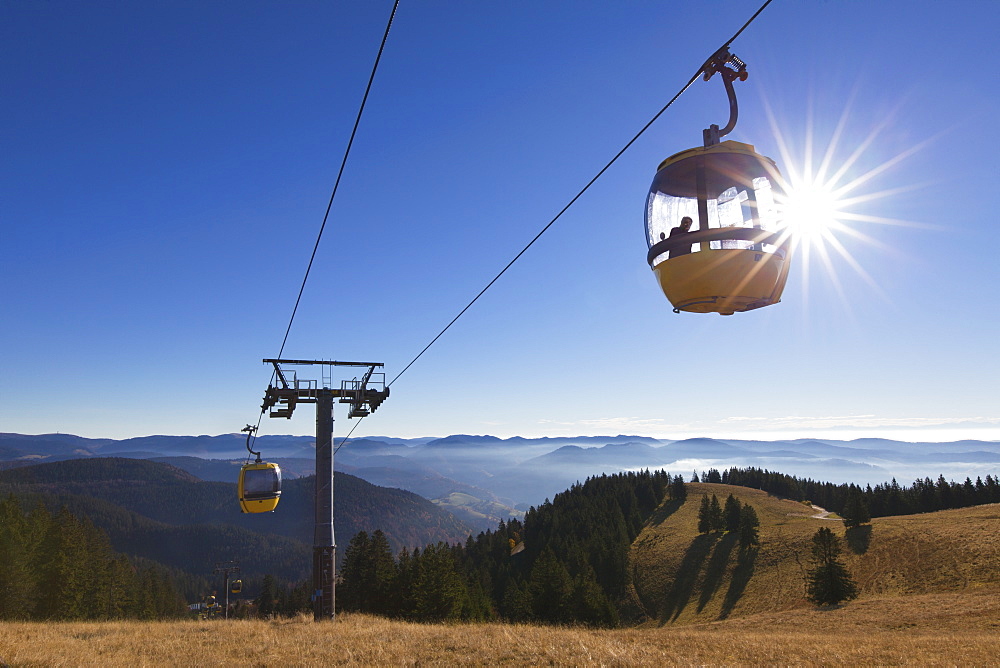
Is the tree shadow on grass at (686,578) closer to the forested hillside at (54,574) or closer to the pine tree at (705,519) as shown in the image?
the pine tree at (705,519)

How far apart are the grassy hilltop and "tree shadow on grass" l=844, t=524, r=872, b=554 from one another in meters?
A: 0.09

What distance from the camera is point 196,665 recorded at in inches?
520

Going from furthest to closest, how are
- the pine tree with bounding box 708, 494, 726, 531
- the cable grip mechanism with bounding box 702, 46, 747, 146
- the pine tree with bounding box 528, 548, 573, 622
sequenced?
the pine tree with bounding box 708, 494, 726, 531, the pine tree with bounding box 528, 548, 573, 622, the cable grip mechanism with bounding box 702, 46, 747, 146

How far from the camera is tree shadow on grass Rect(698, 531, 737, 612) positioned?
59.8m

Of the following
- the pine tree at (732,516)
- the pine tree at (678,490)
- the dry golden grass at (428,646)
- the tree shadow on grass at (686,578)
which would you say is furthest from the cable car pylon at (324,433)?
the pine tree at (678,490)

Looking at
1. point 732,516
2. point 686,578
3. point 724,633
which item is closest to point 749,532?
point 732,516

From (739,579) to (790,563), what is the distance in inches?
221

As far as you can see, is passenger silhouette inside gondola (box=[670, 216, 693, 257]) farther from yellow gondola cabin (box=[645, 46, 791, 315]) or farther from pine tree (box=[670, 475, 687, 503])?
pine tree (box=[670, 475, 687, 503])

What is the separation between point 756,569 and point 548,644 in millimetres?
55421

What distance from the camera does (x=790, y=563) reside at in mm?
58344

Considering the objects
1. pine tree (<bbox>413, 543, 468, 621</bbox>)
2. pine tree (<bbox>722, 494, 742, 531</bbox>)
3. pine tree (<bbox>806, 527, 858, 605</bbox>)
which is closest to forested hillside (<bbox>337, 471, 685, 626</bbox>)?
pine tree (<bbox>413, 543, 468, 621</bbox>)

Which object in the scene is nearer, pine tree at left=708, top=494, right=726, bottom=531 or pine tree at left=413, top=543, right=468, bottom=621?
pine tree at left=413, top=543, right=468, bottom=621

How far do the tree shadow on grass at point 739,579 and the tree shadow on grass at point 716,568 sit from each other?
65.2 inches

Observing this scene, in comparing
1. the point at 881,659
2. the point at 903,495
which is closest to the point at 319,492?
the point at 881,659
